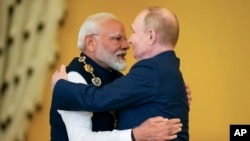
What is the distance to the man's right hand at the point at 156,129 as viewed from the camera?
1415 millimetres

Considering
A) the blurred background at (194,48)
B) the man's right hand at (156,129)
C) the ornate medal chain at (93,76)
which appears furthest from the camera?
the blurred background at (194,48)

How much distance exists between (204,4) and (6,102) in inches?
48.6

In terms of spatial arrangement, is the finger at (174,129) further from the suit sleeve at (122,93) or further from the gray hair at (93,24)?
the gray hair at (93,24)

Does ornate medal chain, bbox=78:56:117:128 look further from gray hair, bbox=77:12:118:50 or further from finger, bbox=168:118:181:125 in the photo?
finger, bbox=168:118:181:125

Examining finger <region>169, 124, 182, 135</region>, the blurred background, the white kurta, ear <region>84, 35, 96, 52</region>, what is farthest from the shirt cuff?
the blurred background

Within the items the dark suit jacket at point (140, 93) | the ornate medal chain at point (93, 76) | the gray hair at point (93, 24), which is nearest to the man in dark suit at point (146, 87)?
the dark suit jacket at point (140, 93)

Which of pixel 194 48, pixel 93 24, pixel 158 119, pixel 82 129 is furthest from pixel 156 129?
pixel 194 48

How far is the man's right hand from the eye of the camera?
1415 millimetres

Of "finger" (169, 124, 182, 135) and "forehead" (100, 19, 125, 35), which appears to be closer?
"finger" (169, 124, 182, 135)

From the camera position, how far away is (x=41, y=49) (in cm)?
254

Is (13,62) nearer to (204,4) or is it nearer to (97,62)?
(97,62)

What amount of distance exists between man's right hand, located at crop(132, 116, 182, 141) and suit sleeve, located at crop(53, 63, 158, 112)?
7 cm

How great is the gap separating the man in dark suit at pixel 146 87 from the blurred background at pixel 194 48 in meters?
1.06

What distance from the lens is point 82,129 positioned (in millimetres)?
1529
